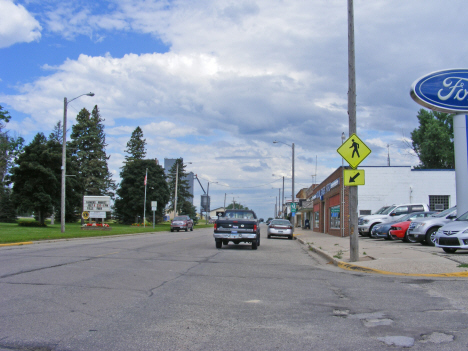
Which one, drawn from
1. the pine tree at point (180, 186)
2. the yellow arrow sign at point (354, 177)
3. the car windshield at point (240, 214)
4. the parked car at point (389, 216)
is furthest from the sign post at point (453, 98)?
the pine tree at point (180, 186)

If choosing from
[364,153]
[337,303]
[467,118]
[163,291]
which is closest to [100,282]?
[163,291]

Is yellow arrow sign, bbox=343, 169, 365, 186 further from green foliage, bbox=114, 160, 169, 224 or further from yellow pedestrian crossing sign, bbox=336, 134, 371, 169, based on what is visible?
green foliage, bbox=114, 160, 169, 224

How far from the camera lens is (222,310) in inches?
260

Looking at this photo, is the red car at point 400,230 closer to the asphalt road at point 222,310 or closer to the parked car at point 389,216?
the parked car at point 389,216

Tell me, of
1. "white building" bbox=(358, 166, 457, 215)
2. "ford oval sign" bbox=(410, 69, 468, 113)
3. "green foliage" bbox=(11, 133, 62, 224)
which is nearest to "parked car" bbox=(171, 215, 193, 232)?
"green foliage" bbox=(11, 133, 62, 224)

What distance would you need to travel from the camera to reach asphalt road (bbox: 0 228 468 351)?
4949mm

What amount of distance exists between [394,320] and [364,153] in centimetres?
789

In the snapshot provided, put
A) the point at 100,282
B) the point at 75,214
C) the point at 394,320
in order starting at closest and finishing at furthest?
the point at 394,320 < the point at 100,282 < the point at 75,214

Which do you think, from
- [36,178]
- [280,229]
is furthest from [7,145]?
[280,229]

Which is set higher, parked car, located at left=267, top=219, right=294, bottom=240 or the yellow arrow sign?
the yellow arrow sign

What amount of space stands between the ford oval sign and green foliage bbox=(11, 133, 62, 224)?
37.6 m

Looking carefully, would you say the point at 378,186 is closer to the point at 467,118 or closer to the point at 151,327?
the point at 467,118

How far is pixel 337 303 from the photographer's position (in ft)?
23.6

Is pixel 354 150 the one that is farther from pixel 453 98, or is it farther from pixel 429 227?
pixel 453 98
